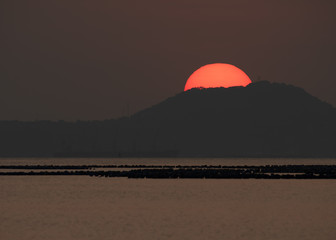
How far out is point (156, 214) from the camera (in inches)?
2133

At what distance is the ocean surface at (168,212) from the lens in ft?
140

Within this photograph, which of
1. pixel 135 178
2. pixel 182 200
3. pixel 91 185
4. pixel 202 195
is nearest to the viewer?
pixel 182 200

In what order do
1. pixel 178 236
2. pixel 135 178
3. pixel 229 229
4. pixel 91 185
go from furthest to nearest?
pixel 135 178 < pixel 91 185 < pixel 229 229 < pixel 178 236

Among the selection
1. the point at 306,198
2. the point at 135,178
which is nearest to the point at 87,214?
the point at 306,198

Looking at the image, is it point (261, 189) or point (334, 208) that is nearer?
point (334, 208)

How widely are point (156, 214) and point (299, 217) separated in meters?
10.3

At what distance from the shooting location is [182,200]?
66.6m

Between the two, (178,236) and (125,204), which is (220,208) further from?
(178,236)

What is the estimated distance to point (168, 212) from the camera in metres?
55.8

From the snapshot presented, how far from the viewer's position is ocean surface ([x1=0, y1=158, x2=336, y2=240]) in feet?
140

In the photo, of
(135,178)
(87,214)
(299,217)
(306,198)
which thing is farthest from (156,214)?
(135,178)

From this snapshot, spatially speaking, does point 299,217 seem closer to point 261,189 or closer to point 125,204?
point 125,204

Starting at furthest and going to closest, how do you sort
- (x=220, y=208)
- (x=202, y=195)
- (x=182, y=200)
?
(x=202, y=195) → (x=182, y=200) → (x=220, y=208)

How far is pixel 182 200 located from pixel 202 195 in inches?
236
